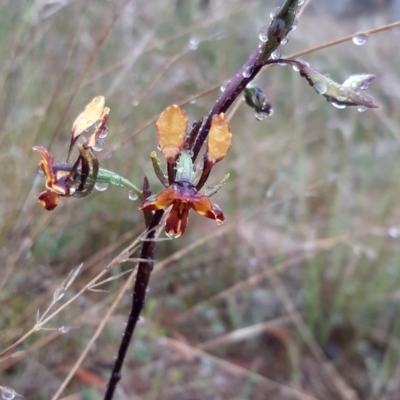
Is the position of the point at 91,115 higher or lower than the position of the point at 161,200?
higher

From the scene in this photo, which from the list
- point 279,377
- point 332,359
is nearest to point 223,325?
point 279,377

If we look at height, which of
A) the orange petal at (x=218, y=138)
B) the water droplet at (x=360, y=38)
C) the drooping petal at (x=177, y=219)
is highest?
the water droplet at (x=360, y=38)

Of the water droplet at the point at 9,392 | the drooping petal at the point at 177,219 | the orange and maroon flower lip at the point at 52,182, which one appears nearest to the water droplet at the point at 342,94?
the drooping petal at the point at 177,219

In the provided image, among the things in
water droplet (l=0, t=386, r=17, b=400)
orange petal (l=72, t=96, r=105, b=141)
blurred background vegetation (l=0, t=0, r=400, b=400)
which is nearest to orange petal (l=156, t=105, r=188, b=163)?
orange petal (l=72, t=96, r=105, b=141)

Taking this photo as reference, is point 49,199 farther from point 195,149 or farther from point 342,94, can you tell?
point 342,94

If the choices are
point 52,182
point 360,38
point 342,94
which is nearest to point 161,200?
point 52,182

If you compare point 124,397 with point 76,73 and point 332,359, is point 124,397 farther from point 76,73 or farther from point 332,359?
point 76,73

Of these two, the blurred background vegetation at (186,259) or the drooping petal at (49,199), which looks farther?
the blurred background vegetation at (186,259)

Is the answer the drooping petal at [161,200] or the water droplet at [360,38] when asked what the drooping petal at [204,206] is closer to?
the drooping petal at [161,200]

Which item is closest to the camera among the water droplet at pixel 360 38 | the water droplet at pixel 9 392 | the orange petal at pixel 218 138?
the orange petal at pixel 218 138
